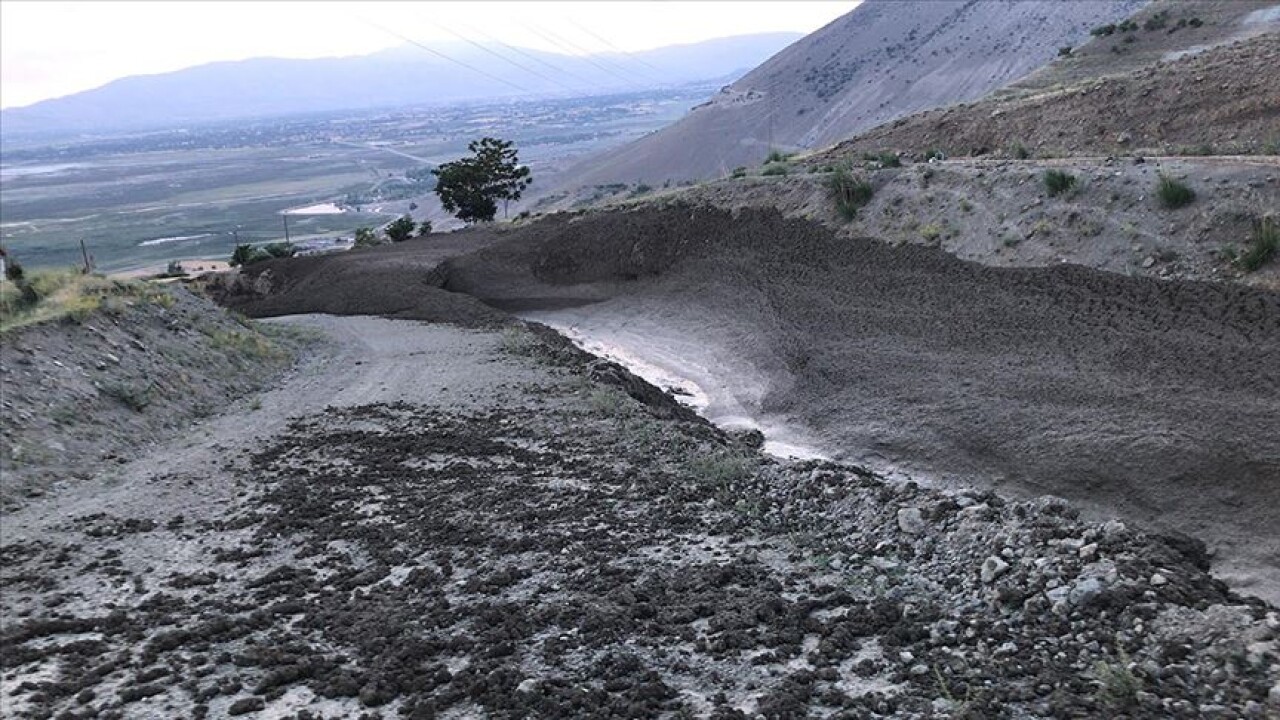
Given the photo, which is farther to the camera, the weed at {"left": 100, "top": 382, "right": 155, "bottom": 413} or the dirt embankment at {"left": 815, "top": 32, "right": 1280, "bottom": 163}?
the dirt embankment at {"left": 815, "top": 32, "right": 1280, "bottom": 163}

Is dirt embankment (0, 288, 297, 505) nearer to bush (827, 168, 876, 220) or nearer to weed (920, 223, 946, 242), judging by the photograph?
bush (827, 168, 876, 220)

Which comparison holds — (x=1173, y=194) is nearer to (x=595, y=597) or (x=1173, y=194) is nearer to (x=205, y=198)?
(x=595, y=597)

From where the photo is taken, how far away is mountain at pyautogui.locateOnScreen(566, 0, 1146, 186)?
311 feet

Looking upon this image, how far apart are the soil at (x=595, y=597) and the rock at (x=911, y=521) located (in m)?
0.03

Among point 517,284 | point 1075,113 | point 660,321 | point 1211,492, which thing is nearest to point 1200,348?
point 1211,492

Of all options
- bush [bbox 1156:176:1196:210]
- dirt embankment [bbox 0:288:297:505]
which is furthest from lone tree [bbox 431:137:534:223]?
bush [bbox 1156:176:1196:210]

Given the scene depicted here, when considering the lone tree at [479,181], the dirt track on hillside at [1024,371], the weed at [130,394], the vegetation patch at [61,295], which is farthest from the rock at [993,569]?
the lone tree at [479,181]

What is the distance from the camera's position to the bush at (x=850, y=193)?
92.3ft

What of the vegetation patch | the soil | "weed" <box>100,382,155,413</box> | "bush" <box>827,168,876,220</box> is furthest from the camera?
"bush" <box>827,168,876,220</box>

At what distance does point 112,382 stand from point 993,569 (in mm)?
15451

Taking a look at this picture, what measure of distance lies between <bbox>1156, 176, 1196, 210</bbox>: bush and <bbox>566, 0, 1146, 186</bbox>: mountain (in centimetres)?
7057

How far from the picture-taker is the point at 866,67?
113 m

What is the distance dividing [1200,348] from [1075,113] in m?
21.3

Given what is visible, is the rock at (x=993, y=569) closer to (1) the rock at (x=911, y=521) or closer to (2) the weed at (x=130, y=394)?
(1) the rock at (x=911, y=521)
